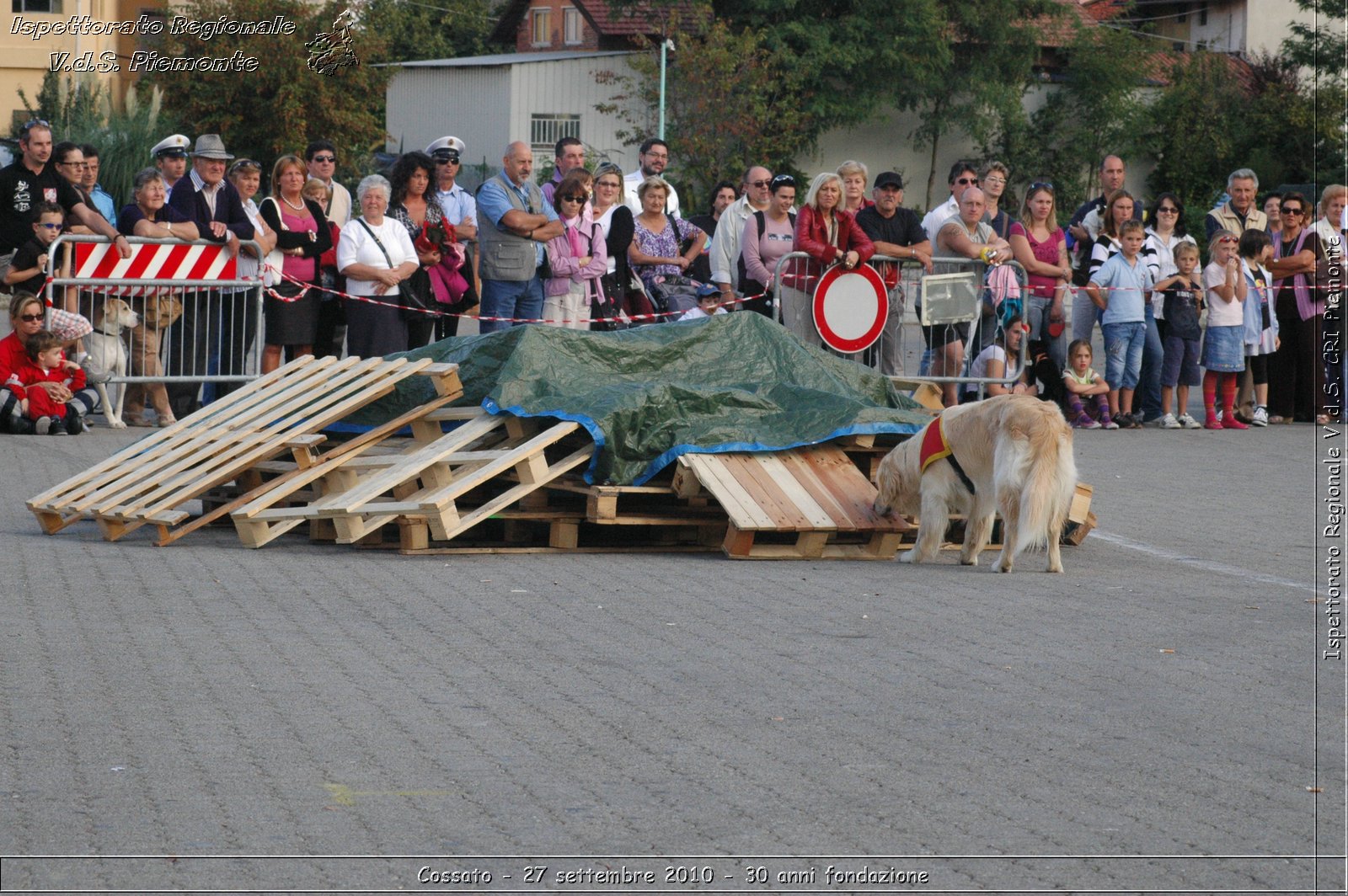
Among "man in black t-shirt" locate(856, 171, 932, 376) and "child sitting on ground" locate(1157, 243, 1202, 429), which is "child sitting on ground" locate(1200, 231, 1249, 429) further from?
"man in black t-shirt" locate(856, 171, 932, 376)

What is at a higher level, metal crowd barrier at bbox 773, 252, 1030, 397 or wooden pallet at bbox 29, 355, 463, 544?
metal crowd barrier at bbox 773, 252, 1030, 397

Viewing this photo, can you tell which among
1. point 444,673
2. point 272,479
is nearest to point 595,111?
point 272,479

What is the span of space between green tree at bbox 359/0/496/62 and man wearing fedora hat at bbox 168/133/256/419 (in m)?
55.5

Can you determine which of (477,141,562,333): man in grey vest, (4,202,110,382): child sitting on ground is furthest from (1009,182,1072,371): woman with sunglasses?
(4,202,110,382): child sitting on ground

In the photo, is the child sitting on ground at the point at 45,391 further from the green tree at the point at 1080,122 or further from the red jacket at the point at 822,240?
the green tree at the point at 1080,122

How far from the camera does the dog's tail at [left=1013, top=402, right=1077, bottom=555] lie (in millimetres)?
8703

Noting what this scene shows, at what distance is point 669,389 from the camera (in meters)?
10.0

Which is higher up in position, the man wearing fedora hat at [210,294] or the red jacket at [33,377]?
the man wearing fedora hat at [210,294]

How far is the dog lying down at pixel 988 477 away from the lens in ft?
28.7

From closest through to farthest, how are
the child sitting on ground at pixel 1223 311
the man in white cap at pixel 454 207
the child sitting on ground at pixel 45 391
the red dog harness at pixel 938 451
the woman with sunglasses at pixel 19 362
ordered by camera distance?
Result: the red dog harness at pixel 938 451 < the woman with sunglasses at pixel 19 362 < the child sitting on ground at pixel 45 391 < the man in white cap at pixel 454 207 < the child sitting on ground at pixel 1223 311

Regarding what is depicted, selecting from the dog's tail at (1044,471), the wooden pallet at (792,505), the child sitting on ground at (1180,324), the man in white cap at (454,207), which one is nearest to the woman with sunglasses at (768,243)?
the man in white cap at (454,207)

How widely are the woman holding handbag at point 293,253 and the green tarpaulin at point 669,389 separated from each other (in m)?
3.83

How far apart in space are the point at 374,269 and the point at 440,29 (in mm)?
71069

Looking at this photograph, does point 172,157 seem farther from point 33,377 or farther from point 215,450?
point 215,450
